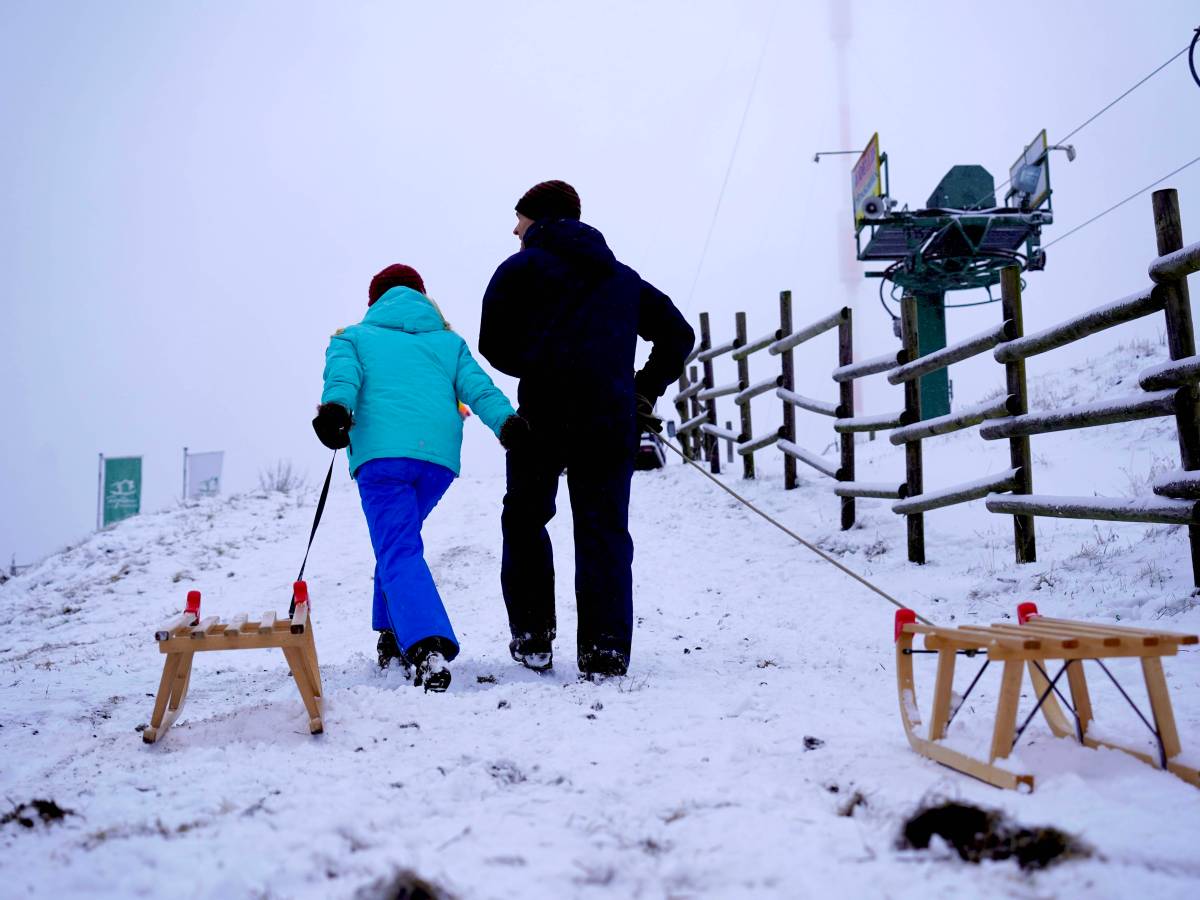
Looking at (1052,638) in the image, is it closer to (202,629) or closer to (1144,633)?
(1144,633)

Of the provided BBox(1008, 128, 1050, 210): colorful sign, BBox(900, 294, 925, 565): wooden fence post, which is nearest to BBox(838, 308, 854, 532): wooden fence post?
BBox(900, 294, 925, 565): wooden fence post

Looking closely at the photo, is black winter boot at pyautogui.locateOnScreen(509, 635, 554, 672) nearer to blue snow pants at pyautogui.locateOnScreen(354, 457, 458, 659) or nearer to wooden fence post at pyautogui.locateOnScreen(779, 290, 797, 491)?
blue snow pants at pyautogui.locateOnScreen(354, 457, 458, 659)

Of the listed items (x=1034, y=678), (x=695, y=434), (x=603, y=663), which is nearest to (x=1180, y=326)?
(x=1034, y=678)

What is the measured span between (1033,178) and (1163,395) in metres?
13.4

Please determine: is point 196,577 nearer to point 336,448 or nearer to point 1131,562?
point 336,448

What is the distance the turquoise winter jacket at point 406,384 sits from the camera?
3.18 metres

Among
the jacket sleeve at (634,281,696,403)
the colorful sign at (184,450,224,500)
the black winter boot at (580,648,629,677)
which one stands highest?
the colorful sign at (184,450,224,500)

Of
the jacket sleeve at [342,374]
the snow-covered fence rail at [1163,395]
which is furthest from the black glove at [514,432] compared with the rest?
the snow-covered fence rail at [1163,395]

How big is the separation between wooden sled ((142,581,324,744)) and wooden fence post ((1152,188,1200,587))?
3267mm

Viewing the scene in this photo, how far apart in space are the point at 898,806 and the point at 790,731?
0.61 metres

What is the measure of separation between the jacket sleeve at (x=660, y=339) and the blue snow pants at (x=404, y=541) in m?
0.97

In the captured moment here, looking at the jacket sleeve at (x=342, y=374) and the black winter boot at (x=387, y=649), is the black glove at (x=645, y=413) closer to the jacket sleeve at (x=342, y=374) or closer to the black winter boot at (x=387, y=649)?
the jacket sleeve at (x=342, y=374)

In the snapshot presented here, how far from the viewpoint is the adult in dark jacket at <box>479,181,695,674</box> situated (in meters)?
3.12

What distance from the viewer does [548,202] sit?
11.5 feet
